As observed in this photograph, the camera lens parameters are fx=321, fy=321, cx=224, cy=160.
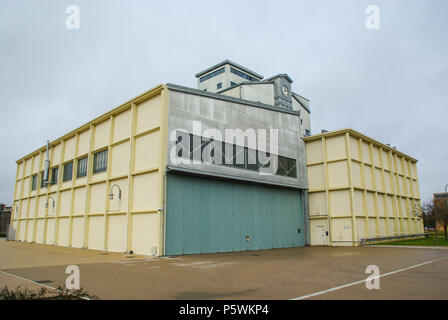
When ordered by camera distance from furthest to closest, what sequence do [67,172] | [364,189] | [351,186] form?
[67,172] < [364,189] < [351,186]

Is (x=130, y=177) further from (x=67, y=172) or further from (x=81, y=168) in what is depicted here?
(x=67, y=172)

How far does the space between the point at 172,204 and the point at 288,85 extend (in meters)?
23.3

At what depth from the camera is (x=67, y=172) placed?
29.6 meters

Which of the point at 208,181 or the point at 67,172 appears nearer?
the point at 208,181

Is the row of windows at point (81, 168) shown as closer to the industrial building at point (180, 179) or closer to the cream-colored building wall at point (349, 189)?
the industrial building at point (180, 179)

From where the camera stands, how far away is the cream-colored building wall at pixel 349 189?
27156 millimetres

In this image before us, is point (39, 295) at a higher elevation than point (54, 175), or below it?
below

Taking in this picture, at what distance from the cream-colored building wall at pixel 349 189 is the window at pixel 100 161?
1786cm

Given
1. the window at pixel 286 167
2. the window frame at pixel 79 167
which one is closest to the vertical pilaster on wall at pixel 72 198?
the window frame at pixel 79 167

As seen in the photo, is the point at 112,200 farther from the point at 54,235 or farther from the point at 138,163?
the point at 54,235

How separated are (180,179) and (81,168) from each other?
12391 millimetres

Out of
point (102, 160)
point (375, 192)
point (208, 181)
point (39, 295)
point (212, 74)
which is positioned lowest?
point (39, 295)

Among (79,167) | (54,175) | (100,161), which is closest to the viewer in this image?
(100,161)

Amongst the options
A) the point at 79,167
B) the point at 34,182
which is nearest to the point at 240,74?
the point at 79,167
